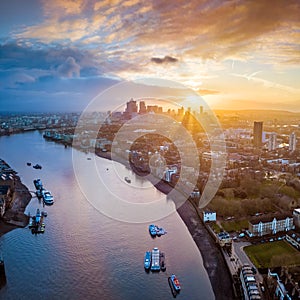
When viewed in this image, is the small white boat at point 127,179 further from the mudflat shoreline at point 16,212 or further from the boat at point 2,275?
the boat at point 2,275

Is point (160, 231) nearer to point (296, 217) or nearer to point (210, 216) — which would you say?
point (210, 216)

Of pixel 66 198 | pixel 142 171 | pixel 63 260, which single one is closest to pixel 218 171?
pixel 142 171

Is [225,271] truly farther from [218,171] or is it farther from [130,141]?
[130,141]

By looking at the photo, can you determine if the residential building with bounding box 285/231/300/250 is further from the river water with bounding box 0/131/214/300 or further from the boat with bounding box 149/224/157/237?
the boat with bounding box 149/224/157/237

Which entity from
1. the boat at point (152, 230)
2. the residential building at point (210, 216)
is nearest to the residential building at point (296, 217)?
the residential building at point (210, 216)

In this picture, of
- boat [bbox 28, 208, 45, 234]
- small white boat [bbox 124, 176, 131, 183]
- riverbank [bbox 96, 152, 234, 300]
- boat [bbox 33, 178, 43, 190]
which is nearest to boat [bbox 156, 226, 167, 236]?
Result: riverbank [bbox 96, 152, 234, 300]

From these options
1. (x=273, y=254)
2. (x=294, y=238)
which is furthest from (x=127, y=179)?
(x=273, y=254)
